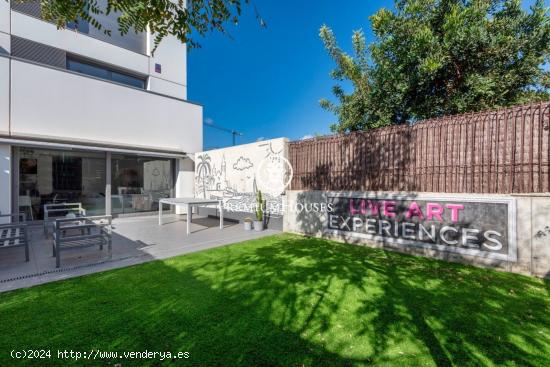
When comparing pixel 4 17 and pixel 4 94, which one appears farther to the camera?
pixel 4 17

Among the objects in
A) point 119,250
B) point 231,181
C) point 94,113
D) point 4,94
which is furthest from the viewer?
point 231,181

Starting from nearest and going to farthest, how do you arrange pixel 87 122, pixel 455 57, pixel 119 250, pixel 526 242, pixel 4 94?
pixel 526 242 → pixel 119 250 → pixel 455 57 → pixel 4 94 → pixel 87 122

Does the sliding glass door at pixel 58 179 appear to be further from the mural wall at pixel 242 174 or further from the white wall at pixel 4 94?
the mural wall at pixel 242 174

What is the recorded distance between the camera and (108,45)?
454 inches

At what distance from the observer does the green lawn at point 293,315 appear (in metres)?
2.28

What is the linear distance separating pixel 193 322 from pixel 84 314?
137 cm

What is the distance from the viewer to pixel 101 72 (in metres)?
11.5

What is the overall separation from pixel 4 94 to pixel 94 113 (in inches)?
95.4

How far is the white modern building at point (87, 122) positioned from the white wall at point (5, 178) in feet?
0.09

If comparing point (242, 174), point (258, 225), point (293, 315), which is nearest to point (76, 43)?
point (242, 174)

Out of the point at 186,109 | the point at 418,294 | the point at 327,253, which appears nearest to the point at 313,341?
the point at 418,294

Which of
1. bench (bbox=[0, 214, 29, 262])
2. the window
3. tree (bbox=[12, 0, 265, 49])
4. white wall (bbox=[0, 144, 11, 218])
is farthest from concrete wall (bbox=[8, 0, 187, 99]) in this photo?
tree (bbox=[12, 0, 265, 49])

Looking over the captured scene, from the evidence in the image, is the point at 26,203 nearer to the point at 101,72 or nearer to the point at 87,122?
the point at 87,122

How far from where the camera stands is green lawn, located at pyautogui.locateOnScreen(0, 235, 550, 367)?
2275 mm
